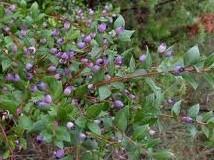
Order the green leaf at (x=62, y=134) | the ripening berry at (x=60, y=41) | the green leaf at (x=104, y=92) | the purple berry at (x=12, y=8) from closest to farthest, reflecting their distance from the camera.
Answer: the green leaf at (x=62, y=134)
the green leaf at (x=104, y=92)
the ripening berry at (x=60, y=41)
the purple berry at (x=12, y=8)

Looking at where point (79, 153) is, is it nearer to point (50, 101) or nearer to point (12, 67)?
point (50, 101)

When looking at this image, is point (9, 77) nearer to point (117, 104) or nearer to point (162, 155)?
point (117, 104)

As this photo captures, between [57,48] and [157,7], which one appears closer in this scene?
[57,48]

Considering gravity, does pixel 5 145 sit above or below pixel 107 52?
below

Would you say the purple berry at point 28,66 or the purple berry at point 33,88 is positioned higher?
the purple berry at point 28,66

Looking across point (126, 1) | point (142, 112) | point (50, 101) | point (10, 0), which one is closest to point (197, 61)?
point (142, 112)

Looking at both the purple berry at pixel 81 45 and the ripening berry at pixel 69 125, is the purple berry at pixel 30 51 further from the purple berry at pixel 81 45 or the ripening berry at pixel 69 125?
the ripening berry at pixel 69 125

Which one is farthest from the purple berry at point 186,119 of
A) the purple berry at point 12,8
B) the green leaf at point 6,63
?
the purple berry at point 12,8
